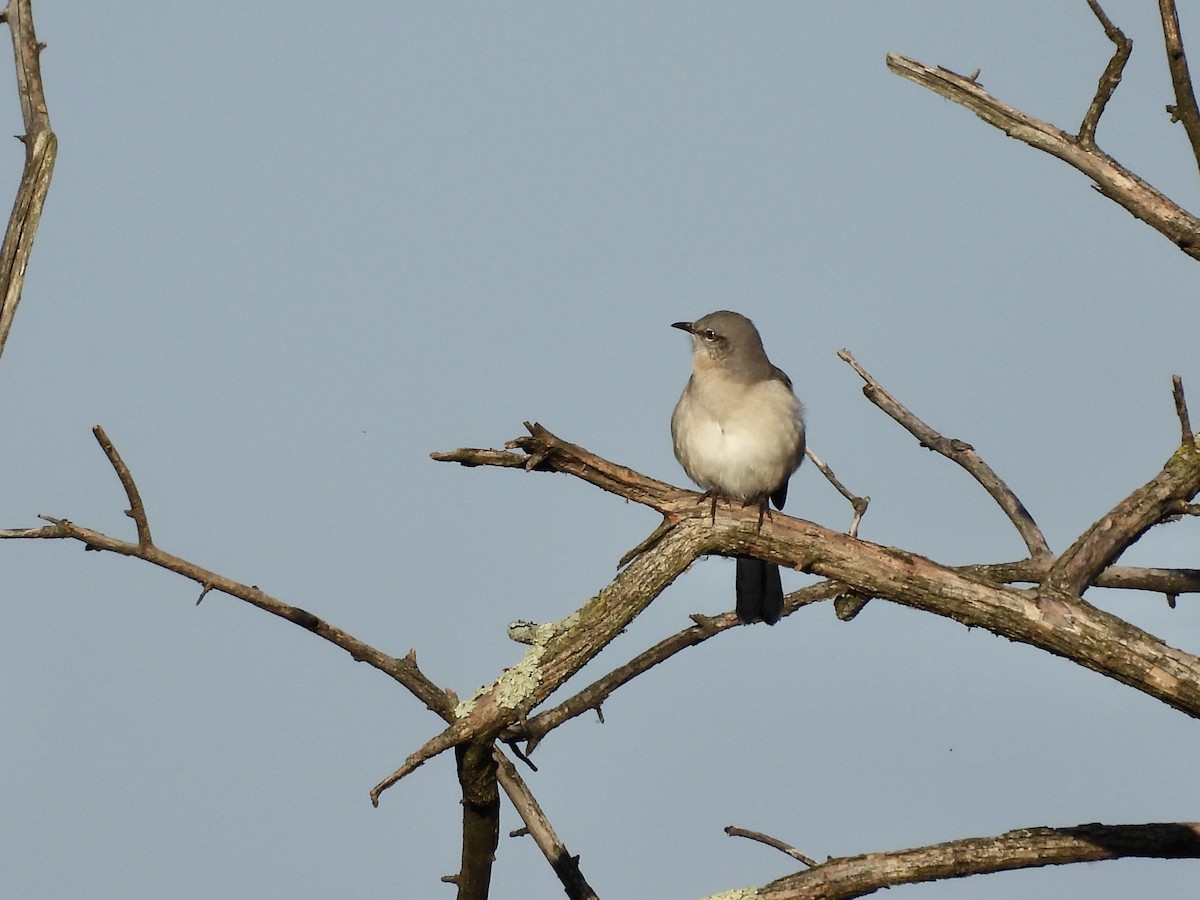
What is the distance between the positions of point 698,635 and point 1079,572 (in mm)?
2574

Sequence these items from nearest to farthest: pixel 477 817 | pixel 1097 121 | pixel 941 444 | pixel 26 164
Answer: pixel 477 817, pixel 26 164, pixel 1097 121, pixel 941 444

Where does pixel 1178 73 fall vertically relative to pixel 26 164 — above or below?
above

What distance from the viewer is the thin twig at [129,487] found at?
557 cm

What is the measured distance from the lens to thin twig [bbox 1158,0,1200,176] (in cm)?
620

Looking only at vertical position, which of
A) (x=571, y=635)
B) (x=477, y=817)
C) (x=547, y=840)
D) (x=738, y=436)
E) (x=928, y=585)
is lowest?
(x=477, y=817)

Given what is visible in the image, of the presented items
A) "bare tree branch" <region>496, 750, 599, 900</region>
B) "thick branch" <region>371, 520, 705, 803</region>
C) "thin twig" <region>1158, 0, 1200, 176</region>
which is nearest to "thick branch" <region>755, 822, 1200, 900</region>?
"bare tree branch" <region>496, 750, 599, 900</region>

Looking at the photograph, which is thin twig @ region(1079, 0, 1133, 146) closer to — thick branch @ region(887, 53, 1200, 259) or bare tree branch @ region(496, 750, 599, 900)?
thick branch @ region(887, 53, 1200, 259)

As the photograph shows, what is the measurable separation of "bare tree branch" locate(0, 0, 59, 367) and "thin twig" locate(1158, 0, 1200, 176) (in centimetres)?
507

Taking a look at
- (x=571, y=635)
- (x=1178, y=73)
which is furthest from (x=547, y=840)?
(x=1178, y=73)

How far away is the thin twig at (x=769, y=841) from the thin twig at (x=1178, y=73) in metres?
3.73

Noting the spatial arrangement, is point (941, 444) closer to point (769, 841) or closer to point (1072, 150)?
point (1072, 150)

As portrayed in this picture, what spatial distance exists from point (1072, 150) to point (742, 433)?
2244 millimetres

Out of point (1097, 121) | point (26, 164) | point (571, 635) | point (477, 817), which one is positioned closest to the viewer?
point (477, 817)

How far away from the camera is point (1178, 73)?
6.24 metres
